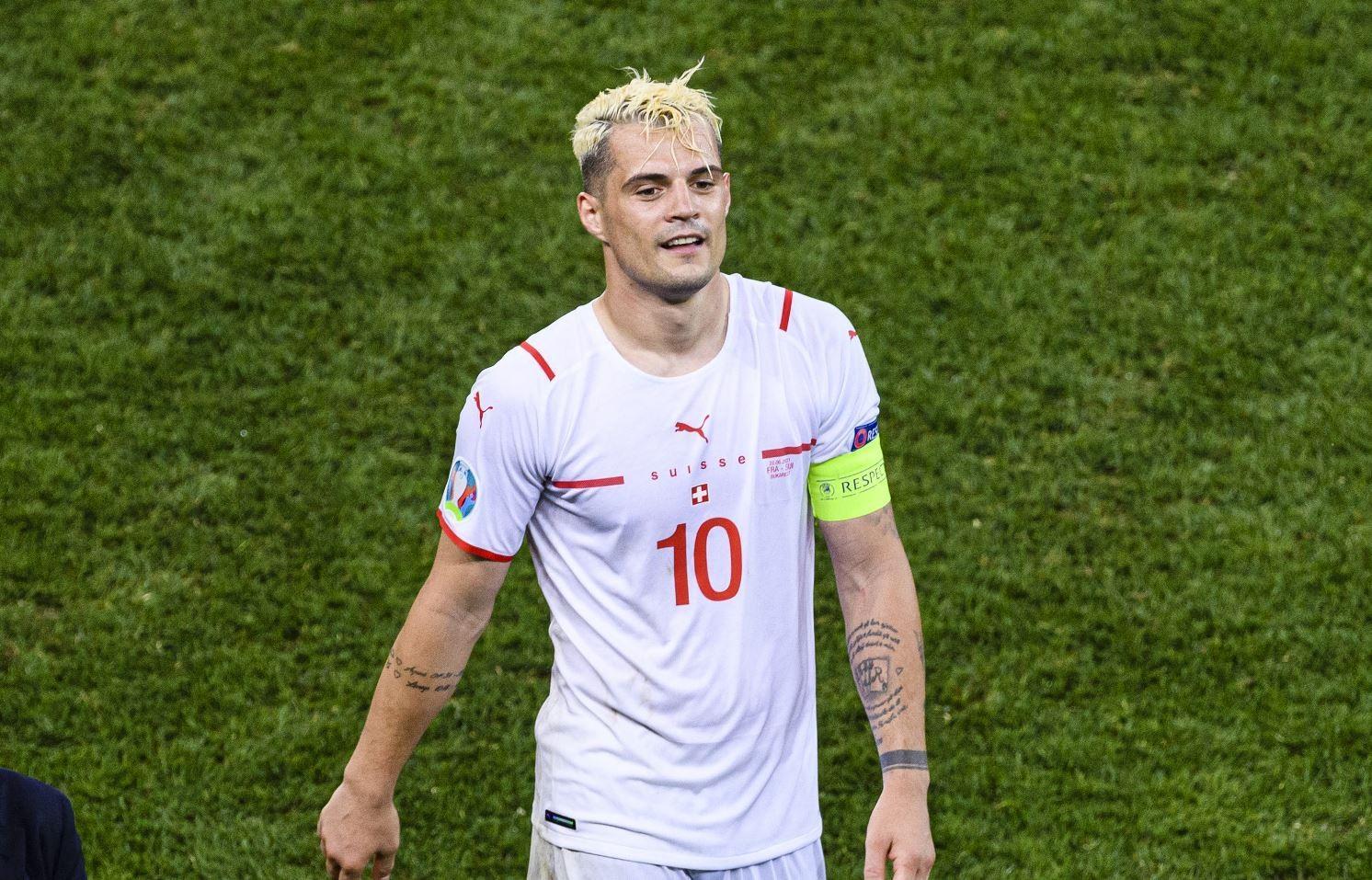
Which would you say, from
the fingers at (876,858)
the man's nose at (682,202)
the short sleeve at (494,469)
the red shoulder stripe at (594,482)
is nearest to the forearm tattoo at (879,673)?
the fingers at (876,858)

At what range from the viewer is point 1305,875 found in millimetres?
6668

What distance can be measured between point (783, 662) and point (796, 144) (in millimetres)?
5646

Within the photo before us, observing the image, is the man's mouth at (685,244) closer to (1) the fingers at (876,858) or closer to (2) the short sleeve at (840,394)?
(2) the short sleeve at (840,394)

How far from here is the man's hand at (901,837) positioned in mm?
4516

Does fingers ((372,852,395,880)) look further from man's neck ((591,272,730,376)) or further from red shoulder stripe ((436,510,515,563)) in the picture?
man's neck ((591,272,730,376))

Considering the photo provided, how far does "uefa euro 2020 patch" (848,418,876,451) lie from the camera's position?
4.86 meters

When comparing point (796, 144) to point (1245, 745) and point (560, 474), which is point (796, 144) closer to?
point (1245, 745)

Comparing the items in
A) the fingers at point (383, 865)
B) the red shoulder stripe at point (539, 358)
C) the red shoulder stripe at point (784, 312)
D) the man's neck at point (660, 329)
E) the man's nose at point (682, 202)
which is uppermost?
the man's nose at point (682, 202)

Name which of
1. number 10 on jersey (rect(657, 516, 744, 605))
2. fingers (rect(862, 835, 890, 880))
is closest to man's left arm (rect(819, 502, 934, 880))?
fingers (rect(862, 835, 890, 880))

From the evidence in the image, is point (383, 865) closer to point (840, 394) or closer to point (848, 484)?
point (848, 484)

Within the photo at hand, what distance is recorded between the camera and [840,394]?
4.83 meters

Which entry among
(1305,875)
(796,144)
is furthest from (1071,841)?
(796,144)

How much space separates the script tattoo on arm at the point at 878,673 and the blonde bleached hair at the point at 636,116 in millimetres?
1387

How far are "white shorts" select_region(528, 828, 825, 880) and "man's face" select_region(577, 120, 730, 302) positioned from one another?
1.50 meters
